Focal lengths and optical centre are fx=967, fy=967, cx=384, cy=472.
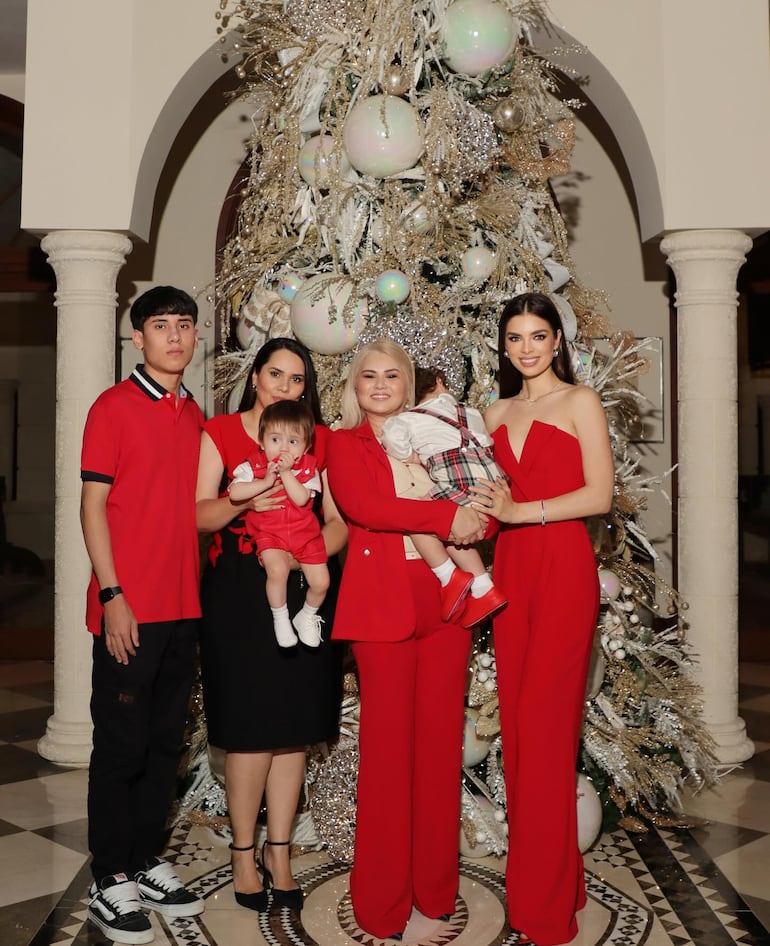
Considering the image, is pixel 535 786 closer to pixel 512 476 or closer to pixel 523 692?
pixel 523 692

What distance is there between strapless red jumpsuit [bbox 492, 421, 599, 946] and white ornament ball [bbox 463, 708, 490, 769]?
2.06ft

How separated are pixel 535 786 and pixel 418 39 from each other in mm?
2616

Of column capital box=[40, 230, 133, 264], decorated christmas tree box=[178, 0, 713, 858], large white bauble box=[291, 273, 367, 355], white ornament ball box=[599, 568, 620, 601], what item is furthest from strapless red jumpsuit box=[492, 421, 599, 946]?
column capital box=[40, 230, 133, 264]

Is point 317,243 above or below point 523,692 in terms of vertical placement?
above

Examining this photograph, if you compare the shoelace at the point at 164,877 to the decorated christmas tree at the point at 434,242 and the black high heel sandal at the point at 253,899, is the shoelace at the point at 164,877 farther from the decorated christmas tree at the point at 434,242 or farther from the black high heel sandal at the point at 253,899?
the decorated christmas tree at the point at 434,242

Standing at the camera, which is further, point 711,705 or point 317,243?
point 711,705

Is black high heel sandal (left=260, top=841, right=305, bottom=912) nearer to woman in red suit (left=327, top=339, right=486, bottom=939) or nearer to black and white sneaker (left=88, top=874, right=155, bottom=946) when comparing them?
woman in red suit (left=327, top=339, right=486, bottom=939)

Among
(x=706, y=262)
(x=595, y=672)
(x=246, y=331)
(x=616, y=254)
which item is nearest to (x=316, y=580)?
(x=595, y=672)

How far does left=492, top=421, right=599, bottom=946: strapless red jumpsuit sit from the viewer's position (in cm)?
274

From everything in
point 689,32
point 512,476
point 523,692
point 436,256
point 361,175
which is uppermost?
point 689,32

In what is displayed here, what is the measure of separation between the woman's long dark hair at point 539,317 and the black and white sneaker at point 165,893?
1851mm

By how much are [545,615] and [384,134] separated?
173 cm

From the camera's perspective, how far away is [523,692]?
2.78 metres

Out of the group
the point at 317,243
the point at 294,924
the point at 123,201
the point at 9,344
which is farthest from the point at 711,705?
the point at 9,344
